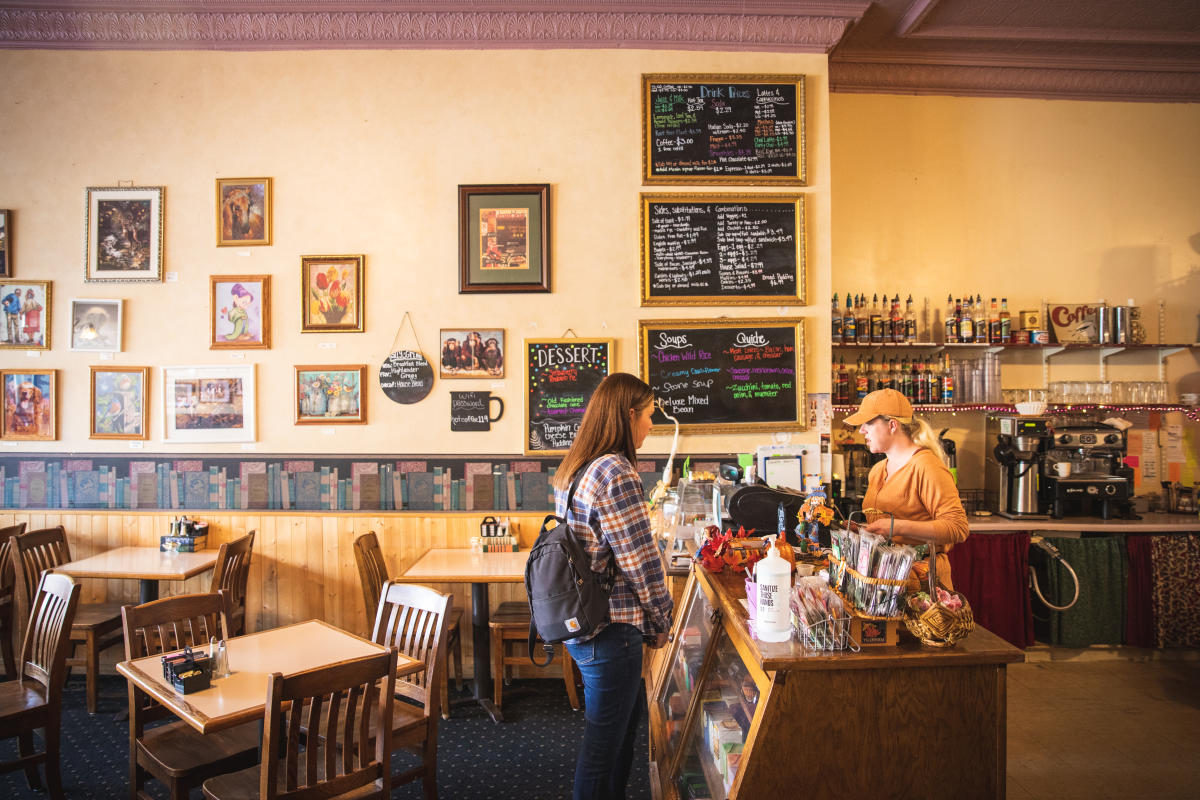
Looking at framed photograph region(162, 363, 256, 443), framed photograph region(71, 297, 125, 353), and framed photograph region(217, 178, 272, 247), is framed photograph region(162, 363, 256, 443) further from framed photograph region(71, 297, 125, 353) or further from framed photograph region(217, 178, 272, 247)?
framed photograph region(217, 178, 272, 247)

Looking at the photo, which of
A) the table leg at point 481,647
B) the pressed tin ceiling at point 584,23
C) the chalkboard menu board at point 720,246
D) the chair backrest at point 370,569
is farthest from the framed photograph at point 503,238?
the table leg at point 481,647

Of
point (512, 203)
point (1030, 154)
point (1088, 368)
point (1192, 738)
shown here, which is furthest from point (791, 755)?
point (1030, 154)

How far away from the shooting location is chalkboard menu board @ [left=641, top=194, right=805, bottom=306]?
4590 millimetres

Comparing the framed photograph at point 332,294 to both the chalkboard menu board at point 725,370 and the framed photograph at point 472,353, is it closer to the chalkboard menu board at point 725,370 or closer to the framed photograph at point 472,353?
the framed photograph at point 472,353

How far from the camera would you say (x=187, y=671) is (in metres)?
2.43

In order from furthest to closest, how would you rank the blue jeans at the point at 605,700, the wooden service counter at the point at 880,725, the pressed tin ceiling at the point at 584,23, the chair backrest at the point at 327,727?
the pressed tin ceiling at the point at 584,23, the blue jeans at the point at 605,700, the chair backrest at the point at 327,727, the wooden service counter at the point at 880,725

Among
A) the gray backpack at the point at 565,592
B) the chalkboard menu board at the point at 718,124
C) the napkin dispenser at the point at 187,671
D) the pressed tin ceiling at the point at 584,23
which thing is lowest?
the napkin dispenser at the point at 187,671

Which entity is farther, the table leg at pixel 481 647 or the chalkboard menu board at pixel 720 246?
the chalkboard menu board at pixel 720 246

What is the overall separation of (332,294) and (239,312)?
0.66m

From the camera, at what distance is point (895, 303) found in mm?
5031

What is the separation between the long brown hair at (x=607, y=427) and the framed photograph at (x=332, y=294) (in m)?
2.80

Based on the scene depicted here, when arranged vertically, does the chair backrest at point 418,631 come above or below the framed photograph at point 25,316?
below

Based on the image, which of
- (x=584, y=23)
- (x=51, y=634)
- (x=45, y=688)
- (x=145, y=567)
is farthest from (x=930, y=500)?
(x=145, y=567)

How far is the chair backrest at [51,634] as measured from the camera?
2.93 metres
